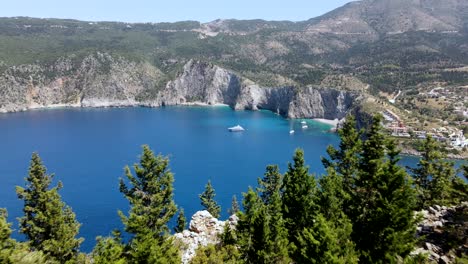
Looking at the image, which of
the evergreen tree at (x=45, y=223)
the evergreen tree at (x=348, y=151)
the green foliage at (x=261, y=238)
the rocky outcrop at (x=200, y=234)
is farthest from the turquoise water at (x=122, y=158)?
the green foliage at (x=261, y=238)

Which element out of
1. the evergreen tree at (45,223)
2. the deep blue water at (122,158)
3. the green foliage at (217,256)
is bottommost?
the deep blue water at (122,158)

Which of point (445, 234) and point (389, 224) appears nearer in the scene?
point (389, 224)

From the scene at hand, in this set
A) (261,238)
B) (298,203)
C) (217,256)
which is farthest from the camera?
(298,203)

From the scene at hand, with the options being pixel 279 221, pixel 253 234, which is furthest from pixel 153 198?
pixel 279 221

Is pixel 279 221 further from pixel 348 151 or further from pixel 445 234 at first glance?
pixel 348 151

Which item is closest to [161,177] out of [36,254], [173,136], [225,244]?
[225,244]

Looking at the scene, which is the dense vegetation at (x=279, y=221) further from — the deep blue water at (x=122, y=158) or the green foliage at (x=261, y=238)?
the deep blue water at (x=122, y=158)

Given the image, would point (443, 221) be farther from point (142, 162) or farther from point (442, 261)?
point (142, 162)
